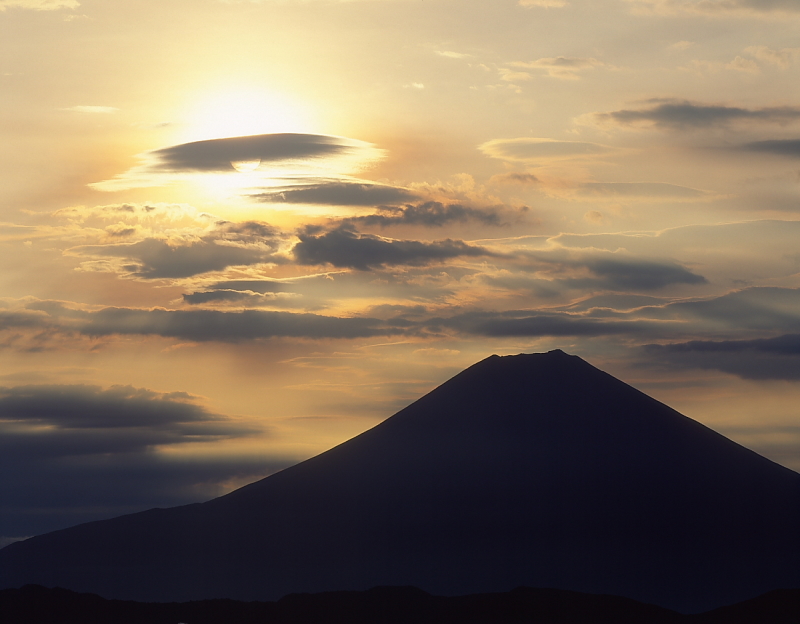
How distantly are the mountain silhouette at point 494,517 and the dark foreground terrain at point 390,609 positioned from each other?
868 centimetres

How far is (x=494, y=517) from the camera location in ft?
359

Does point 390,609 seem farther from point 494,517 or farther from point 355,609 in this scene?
point 494,517

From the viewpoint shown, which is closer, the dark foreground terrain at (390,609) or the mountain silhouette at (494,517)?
the dark foreground terrain at (390,609)

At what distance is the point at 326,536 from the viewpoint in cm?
11194

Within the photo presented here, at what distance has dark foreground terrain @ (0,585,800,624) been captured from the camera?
90.5 meters

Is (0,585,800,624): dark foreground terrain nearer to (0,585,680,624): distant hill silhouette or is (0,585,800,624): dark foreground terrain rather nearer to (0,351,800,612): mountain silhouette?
(0,585,680,624): distant hill silhouette

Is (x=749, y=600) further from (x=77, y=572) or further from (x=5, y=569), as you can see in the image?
(x=5, y=569)

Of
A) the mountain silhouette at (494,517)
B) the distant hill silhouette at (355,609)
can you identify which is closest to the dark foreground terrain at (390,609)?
the distant hill silhouette at (355,609)

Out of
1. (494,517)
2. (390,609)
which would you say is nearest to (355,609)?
(390,609)

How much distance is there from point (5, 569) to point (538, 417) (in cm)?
6446

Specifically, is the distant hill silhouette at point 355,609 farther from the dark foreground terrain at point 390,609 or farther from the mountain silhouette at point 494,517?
the mountain silhouette at point 494,517

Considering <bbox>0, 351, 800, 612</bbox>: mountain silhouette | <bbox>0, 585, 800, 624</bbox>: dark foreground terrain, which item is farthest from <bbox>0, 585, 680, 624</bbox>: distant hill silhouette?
<bbox>0, 351, 800, 612</bbox>: mountain silhouette

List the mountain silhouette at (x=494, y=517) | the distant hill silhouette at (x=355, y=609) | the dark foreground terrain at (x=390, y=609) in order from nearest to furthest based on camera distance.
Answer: the dark foreground terrain at (x=390, y=609)
the distant hill silhouette at (x=355, y=609)
the mountain silhouette at (x=494, y=517)

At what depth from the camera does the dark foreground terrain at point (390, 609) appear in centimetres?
9050
